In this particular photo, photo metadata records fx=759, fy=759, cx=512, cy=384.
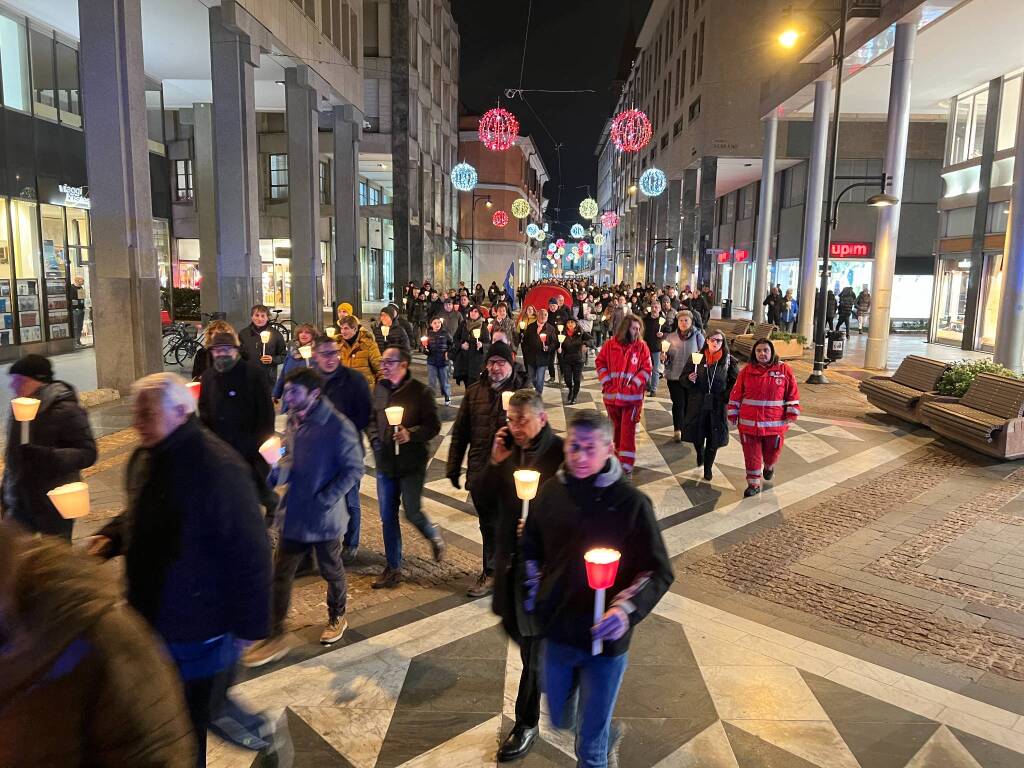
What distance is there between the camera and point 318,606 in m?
5.78

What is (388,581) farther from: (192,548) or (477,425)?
(192,548)

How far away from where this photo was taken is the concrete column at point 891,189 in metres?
18.6

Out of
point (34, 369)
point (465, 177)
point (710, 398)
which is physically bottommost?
point (710, 398)

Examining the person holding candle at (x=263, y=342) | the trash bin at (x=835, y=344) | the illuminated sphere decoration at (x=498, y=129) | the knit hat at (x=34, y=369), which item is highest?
the illuminated sphere decoration at (x=498, y=129)

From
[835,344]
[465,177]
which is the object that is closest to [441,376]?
[835,344]

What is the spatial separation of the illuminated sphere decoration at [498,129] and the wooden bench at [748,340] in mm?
9859

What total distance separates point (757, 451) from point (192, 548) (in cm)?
703

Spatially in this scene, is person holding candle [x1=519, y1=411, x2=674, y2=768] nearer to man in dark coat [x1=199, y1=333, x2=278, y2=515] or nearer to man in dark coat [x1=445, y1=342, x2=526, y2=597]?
man in dark coat [x1=445, y1=342, x2=526, y2=597]

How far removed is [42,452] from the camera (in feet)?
15.5

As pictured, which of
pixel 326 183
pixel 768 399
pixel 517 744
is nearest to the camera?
pixel 517 744

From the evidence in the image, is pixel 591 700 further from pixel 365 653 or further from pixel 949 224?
pixel 949 224

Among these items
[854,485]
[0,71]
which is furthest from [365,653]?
[0,71]

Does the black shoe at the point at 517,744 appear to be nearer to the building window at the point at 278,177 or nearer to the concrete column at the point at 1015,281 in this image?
the concrete column at the point at 1015,281

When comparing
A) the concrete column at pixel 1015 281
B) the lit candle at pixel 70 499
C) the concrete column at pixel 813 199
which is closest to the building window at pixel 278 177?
the concrete column at pixel 813 199
